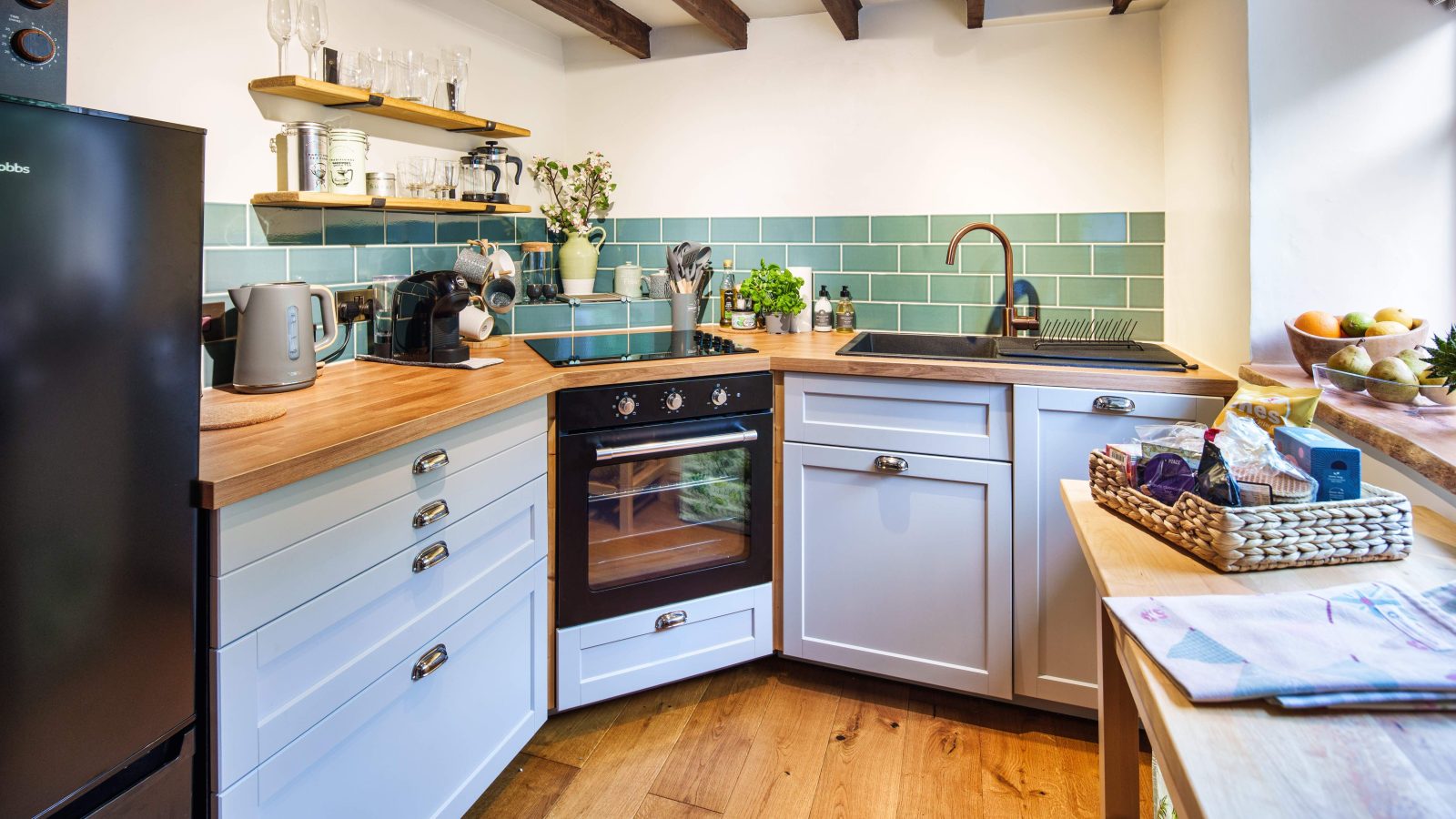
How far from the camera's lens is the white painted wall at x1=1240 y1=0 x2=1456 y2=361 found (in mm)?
1706

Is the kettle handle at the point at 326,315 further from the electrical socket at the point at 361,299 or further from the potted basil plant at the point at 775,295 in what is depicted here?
the potted basil plant at the point at 775,295

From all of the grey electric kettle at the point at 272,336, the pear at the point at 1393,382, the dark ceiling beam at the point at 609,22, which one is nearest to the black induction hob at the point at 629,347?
the grey electric kettle at the point at 272,336

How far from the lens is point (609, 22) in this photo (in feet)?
9.34

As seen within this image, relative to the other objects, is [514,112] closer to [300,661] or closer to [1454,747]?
[300,661]


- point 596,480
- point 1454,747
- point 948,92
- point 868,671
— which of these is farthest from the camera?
point 948,92

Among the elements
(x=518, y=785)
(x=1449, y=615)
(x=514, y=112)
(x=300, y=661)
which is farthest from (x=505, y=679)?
(x=514, y=112)

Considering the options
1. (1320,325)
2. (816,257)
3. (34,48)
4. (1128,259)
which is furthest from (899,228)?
(34,48)

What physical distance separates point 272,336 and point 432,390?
34cm

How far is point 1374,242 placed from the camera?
1.76 m

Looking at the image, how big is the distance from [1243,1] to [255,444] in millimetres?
2216

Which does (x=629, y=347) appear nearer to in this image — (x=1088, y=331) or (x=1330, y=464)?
(x=1088, y=331)

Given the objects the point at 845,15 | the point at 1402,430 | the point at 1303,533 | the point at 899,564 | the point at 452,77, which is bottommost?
the point at 899,564

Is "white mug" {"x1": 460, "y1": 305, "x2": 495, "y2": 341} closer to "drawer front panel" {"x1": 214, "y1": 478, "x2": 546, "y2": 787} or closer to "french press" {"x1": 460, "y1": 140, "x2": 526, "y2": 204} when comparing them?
"french press" {"x1": 460, "y1": 140, "x2": 526, "y2": 204}

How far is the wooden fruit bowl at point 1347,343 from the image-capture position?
155 cm
